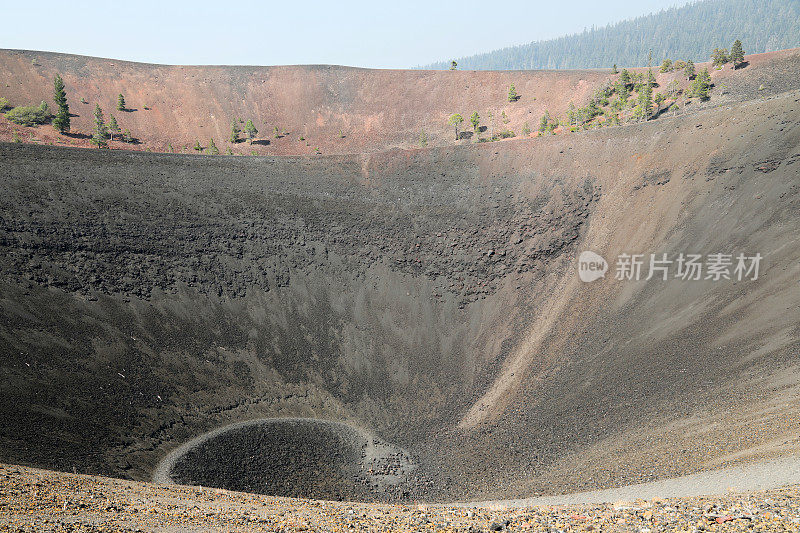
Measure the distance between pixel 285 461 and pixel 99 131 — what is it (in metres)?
53.7

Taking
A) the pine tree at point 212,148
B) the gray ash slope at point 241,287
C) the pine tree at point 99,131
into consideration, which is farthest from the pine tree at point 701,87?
the pine tree at point 99,131

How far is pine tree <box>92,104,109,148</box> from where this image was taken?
199ft

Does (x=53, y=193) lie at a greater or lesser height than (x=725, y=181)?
greater

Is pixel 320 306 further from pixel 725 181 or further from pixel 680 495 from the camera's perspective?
pixel 725 181

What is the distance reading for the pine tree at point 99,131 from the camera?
2393 inches

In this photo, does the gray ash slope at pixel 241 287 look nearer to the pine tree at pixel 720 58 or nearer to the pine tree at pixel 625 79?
the pine tree at pixel 625 79

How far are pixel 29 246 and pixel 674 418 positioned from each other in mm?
38809

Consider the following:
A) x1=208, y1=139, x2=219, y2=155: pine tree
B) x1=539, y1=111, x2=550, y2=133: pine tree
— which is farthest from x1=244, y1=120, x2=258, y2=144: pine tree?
x1=539, y1=111, x2=550, y2=133: pine tree

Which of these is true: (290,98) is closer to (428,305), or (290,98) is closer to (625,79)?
(625,79)

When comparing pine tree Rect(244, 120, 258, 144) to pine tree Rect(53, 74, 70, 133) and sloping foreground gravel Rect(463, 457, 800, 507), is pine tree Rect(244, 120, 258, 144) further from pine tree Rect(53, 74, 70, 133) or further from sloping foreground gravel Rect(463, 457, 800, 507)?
sloping foreground gravel Rect(463, 457, 800, 507)

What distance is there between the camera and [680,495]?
16.6m

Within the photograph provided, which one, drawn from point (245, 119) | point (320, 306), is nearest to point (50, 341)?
point (320, 306)

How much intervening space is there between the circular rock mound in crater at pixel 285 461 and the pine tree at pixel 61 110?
52.3 metres

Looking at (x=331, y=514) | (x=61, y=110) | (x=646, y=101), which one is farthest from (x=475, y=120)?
(x=331, y=514)
